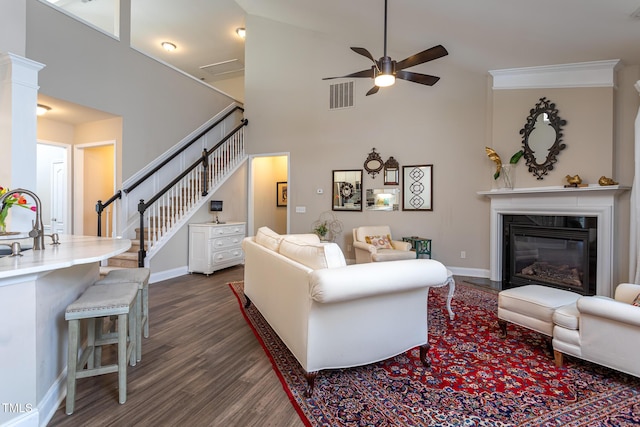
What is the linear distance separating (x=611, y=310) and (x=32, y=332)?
342 centimetres

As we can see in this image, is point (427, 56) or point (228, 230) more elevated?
point (427, 56)

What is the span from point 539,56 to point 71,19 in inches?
248

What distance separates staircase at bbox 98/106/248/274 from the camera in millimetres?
4582

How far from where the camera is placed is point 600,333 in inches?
83.3

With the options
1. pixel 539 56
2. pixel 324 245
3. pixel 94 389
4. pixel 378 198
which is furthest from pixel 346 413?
pixel 539 56

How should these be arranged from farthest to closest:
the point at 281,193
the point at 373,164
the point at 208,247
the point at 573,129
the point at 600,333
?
the point at 281,193, the point at 373,164, the point at 208,247, the point at 573,129, the point at 600,333

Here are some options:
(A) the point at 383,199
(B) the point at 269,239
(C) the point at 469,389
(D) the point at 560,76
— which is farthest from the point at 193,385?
(D) the point at 560,76

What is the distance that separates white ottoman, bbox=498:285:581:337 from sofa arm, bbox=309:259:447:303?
1.04m

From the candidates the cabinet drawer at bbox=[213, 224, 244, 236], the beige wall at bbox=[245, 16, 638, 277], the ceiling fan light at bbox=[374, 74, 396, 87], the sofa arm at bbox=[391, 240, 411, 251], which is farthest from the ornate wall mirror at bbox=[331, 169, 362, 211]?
the ceiling fan light at bbox=[374, 74, 396, 87]

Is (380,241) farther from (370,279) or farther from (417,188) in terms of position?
(370,279)

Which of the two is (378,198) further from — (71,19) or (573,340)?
(71,19)

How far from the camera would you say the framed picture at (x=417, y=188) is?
A: 540 cm

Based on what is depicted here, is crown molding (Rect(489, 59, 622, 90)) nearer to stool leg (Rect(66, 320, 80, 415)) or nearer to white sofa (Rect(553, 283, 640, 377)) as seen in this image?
white sofa (Rect(553, 283, 640, 377))

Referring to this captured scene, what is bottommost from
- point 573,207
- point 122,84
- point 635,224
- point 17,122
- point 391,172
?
point 635,224
